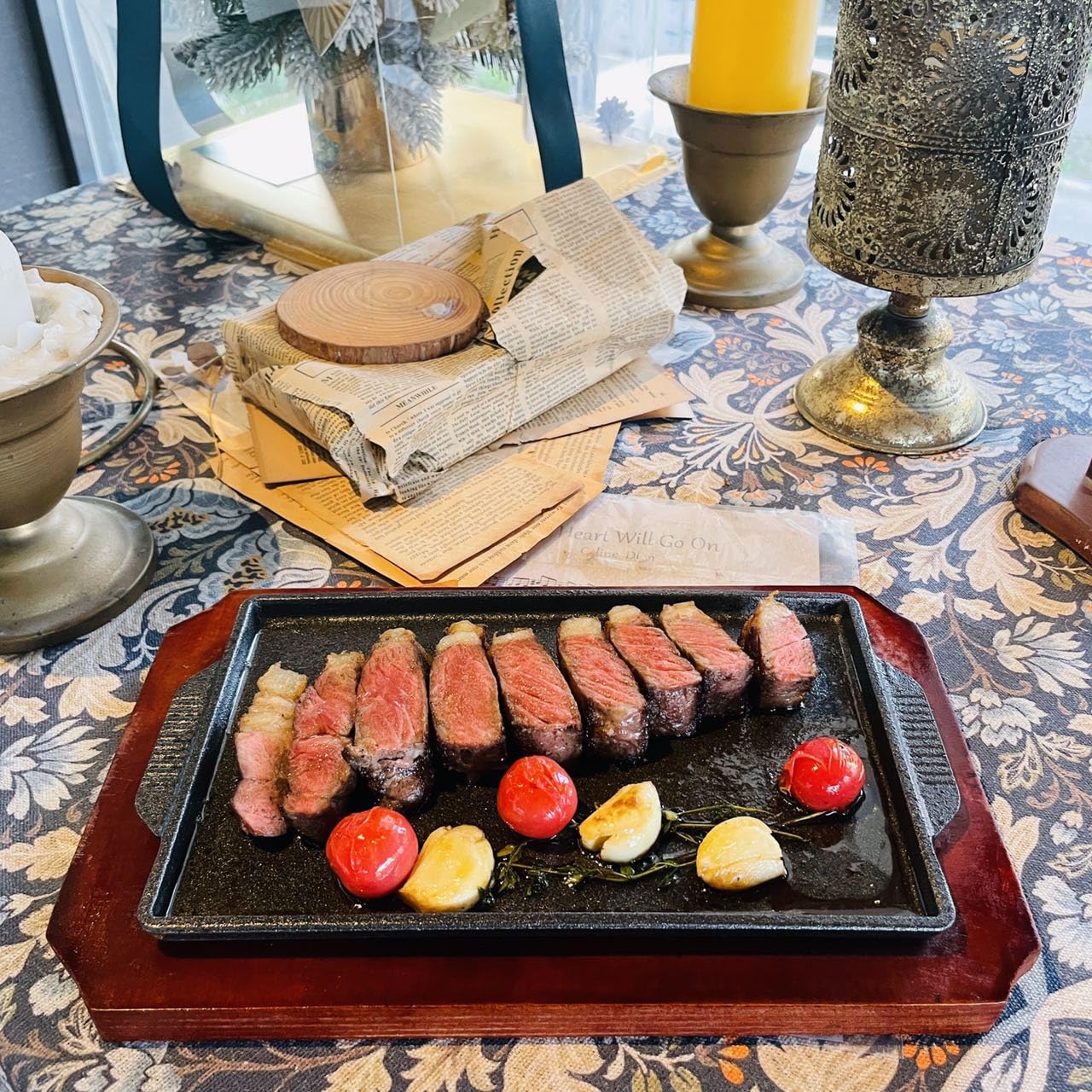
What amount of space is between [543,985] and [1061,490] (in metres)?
0.93

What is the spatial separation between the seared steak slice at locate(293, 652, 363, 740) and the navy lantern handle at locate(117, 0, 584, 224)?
110 centimetres

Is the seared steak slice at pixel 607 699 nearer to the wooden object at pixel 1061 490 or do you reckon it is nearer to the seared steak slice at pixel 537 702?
the seared steak slice at pixel 537 702

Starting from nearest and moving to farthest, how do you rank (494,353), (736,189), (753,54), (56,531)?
1. (56,531)
2. (494,353)
3. (753,54)
4. (736,189)

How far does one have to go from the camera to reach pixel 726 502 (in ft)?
4.40

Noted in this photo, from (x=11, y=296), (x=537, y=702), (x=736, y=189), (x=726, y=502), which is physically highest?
(x=11, y=296)

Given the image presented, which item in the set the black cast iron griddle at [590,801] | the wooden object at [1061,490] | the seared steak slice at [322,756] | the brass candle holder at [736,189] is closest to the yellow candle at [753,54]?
the brass candle holder at [736,189]

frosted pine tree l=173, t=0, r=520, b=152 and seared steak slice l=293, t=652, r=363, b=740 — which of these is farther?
frosted pine tree l=173, t=0, r=520, b=152

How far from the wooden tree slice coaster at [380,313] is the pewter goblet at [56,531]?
0.32 metres

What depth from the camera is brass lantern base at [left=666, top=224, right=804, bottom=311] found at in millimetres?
1751

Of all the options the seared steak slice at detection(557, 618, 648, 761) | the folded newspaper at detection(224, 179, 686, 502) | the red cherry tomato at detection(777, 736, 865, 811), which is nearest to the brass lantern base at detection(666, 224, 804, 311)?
the folded newspaper at detection(224, 179, 686, 502)

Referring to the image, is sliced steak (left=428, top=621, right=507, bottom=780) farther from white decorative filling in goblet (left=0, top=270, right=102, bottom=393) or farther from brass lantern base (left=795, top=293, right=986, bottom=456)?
brass lantern base (left=795, top=293, right=986, bottom=456)

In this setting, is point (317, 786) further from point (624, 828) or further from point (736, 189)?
point (736, 189)

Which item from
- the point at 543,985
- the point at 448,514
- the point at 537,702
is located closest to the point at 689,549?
the point at 448,514

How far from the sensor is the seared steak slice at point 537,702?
883mm
